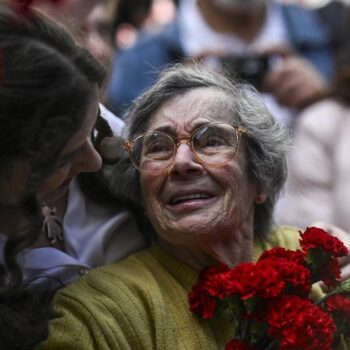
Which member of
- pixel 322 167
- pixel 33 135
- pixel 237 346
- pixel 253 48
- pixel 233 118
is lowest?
pixel 322 167

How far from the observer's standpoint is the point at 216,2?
4215mm

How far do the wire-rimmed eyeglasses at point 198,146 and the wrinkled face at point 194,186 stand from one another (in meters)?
0.02

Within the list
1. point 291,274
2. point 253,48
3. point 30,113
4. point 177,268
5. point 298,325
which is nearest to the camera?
point 30,113

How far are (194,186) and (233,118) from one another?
0.25 meters

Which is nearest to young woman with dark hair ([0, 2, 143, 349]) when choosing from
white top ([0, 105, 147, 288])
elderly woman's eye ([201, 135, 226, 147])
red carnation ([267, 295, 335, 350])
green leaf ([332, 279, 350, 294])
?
white top ([0, 105, 147, 288])

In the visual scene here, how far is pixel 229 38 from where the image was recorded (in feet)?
13.6

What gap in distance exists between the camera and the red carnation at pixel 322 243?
102 inches

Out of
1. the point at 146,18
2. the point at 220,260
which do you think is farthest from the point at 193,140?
the point at 146,18

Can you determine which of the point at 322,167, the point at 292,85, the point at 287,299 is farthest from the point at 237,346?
the point at 292,85

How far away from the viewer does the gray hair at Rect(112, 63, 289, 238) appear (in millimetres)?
2932

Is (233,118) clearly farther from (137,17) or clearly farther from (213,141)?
(137,17)

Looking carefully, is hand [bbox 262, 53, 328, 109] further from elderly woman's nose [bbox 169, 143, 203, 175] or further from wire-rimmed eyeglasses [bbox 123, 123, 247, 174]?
elderly woman's nose [bbox 169, 143, 203, 175]

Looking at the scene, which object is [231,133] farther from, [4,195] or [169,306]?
[4,195]

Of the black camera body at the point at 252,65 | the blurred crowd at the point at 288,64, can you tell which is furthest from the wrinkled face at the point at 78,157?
the black camera body at the point at 252,65
